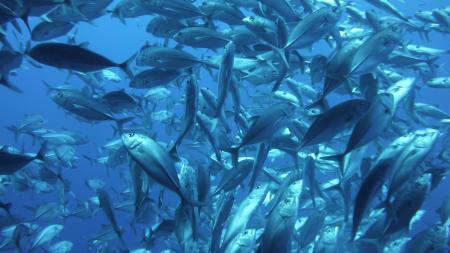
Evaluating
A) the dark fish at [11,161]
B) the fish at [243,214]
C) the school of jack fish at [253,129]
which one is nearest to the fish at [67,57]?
the school of jack fish at [253,129]

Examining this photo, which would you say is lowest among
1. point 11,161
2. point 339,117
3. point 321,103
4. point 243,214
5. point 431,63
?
point 243,214

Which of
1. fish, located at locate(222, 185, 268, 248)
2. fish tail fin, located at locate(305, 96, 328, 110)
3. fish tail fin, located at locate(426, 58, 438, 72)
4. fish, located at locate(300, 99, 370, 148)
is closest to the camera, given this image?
fish, located at locate(300, 99, 370, 148)

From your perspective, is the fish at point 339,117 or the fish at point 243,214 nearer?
the fish at point 339,117

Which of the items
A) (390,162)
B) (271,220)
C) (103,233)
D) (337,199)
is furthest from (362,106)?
(103,233)

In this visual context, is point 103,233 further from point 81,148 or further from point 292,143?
point 81,148

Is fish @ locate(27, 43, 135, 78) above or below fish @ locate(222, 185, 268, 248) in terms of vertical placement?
above

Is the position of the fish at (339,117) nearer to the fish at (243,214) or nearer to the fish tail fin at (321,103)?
the fish tail fin at (321,103)

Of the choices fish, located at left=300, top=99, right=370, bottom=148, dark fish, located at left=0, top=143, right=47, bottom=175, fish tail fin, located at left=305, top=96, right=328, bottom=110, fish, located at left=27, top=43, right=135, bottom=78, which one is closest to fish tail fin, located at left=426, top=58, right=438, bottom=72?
fish tail fin, located at left=305, top=96, right=328, bottom=110

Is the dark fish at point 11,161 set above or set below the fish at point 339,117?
below

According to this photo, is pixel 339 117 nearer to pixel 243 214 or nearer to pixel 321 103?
pixel 321 103

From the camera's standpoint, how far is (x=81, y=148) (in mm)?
30375

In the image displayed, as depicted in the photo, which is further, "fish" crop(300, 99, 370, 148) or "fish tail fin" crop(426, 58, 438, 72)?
"fish tail fin" crop(426, 58, 438, 72)

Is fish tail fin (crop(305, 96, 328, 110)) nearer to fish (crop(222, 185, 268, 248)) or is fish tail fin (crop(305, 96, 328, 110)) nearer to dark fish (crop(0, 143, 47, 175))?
fish (crop(222, 185, 268, 248))

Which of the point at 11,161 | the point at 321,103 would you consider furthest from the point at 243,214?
the point at 11,161
